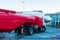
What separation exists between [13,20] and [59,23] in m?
21.1

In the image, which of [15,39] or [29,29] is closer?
[15,39]

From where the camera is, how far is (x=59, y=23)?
2952cm

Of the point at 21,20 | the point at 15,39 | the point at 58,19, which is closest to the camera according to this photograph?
the point at 21,20

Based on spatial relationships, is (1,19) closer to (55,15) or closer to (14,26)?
(14,26)

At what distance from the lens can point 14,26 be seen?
29.1 feet

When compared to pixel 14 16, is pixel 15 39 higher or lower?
lower

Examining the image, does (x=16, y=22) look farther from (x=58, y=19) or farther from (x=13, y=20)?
(x=58, y=19)

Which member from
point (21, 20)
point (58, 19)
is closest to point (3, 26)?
point (21, 20)

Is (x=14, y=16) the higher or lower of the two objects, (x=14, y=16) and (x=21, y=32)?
the higher

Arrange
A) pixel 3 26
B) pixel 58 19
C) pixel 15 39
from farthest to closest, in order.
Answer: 1. pixel 58 19
2. pixel 15 39
3. pixel 3 26

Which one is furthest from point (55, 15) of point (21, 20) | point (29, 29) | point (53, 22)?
point (21, 20)

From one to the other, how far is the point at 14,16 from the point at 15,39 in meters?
3.11

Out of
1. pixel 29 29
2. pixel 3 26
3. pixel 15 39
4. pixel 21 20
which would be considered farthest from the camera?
pixel 29 29

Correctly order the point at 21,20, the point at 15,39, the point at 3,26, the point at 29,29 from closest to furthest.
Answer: the point at 3,26 < the point at 21,20 < the point at 15,39 < the point at 29,29
